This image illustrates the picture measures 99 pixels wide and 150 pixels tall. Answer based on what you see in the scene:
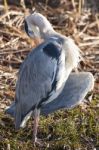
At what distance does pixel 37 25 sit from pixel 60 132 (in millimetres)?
1015

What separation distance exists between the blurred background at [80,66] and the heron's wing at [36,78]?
0.34 meters

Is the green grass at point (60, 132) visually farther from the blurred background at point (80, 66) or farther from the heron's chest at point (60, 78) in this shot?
the heron's chest at point (60, 78)

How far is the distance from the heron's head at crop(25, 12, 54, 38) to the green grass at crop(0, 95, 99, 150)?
87 cm

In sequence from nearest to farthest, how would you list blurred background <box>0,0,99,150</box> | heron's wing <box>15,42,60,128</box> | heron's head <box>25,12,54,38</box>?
heron's wing <box>15,42,60,128</box> → heron's head <box>25,12,54,38</box> → blurred background <box>0,0,99,150</box>

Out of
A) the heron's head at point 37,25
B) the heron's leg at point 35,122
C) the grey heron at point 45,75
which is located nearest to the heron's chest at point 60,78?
the grey heron at point 45,75

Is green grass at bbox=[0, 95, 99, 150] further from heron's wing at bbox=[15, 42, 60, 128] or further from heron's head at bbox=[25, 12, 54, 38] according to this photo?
heron's head at bbox=[25, 12, 54, 38]

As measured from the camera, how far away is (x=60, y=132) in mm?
5414

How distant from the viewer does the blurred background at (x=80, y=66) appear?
5.32m

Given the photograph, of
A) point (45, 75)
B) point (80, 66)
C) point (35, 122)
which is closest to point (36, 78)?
point (45, 75)

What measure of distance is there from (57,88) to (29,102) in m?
0.28

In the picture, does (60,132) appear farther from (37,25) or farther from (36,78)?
(37,25)

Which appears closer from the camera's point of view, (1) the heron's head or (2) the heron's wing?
(2) the heron's wing

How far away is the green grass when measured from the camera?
5.19 metres

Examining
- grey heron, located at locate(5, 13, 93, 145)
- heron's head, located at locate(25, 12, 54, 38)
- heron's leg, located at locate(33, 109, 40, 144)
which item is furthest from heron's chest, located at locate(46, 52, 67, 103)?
heron's head, located at locate(25, 12, 54, 38)
